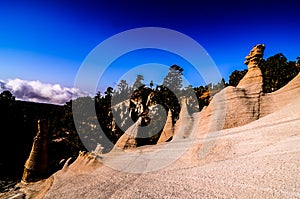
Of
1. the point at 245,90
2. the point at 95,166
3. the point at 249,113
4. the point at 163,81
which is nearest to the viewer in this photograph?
the point at 95,166

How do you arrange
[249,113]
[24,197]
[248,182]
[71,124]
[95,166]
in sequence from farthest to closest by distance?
[71,124]
[249,113]
[95,166]
[24,197]
[248,182]

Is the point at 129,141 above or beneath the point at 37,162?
above

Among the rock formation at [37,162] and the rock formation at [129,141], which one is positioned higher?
the rock formation at [129,141]

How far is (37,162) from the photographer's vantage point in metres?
16.2

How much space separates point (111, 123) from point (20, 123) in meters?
18.1

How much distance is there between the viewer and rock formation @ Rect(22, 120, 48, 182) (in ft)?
52.0

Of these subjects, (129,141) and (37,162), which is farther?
(129,141)

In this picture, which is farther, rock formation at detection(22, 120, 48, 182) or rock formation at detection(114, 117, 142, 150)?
rock formation at detection(114, 117, 142, 150)

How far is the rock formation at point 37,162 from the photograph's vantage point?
15.9 meters

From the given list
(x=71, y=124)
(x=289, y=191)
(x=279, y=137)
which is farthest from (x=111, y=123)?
(x=289, y=191)

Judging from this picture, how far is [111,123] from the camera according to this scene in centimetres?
4031

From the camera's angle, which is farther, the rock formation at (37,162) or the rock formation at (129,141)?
the rock formation at (129,141)

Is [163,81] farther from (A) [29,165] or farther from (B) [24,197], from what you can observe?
(B) [24,197]

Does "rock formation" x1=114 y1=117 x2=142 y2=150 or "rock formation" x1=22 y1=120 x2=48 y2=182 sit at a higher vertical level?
"rock formation" x1=114 y1=117 x2=142 y2=150
